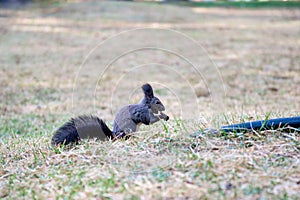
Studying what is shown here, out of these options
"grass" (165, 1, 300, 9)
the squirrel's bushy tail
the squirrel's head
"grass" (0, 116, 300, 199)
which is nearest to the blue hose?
"grass" (0, 116, 300, 199)

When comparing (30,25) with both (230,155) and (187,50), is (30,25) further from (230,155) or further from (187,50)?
(230,155)

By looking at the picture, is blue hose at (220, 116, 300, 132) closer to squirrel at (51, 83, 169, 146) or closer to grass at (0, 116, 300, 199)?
grass at (0, 116, 300, 199)

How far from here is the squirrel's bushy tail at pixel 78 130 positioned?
3.97 metres

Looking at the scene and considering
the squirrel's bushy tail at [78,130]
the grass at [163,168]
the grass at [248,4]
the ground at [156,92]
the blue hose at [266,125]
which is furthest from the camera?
the grass at [248,4]

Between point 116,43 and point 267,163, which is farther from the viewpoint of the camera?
point 116,43

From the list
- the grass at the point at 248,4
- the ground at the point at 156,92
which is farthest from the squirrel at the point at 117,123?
the grass at the point at 248,4

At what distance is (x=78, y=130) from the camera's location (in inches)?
157

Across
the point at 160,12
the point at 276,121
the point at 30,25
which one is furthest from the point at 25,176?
the point at 160,12

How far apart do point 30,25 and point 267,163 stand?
51.2ft

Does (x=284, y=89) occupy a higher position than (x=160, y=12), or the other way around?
(x=160, y=12)

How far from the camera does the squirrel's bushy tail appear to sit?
397 centimetres

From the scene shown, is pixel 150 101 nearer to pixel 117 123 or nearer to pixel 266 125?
pixel 117 123

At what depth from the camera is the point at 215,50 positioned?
13.5 meters

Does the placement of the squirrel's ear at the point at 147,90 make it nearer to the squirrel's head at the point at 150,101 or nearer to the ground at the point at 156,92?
the squirrel's head at the point at 150,101
